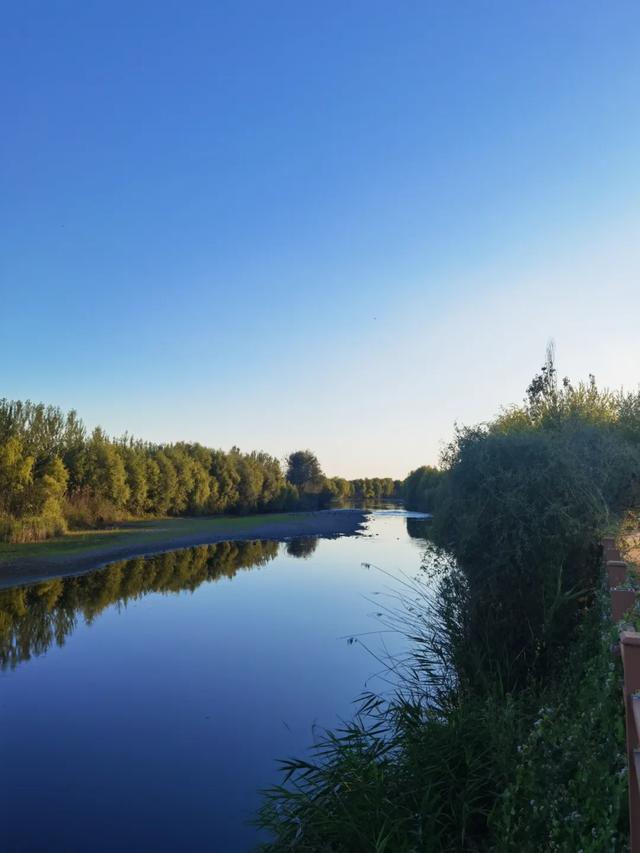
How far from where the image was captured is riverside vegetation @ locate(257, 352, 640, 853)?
13.4ft

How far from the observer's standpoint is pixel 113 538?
37.4 meters

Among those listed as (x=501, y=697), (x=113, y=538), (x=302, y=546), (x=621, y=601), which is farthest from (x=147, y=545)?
(x=621, y=601)

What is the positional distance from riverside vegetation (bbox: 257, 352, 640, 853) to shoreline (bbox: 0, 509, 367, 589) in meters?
18.2

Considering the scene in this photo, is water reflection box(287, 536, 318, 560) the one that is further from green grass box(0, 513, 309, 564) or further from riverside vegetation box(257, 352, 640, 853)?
riverside vegetation box(257, 352, 640, 853)

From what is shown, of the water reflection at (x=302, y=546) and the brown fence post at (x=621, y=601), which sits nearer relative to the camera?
the brown fence post at (x=621, y=601)

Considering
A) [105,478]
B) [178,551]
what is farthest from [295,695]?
[105,478]

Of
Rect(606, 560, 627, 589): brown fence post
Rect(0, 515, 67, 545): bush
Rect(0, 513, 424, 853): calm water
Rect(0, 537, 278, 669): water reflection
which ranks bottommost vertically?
Rect(0, 513, 424, 853): calm water

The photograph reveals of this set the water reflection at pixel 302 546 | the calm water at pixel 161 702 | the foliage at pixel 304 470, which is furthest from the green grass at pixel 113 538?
the foliage at pixel 304 470

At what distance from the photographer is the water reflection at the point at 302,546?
34.4m

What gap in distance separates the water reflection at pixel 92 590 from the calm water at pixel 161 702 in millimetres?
94

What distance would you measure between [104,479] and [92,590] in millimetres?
29522

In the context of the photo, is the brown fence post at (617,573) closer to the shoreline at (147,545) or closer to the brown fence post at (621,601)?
the brown fence post at (621,601)

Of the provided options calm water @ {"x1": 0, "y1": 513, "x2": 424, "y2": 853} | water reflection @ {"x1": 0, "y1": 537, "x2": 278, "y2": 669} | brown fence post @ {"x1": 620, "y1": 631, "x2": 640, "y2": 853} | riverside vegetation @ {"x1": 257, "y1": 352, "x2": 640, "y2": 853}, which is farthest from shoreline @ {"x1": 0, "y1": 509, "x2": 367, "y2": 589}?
brown fence post @ {"x1": 620, "y1": 631, "x2": 640, "y2": 853}

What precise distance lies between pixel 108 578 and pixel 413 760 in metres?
21.3
